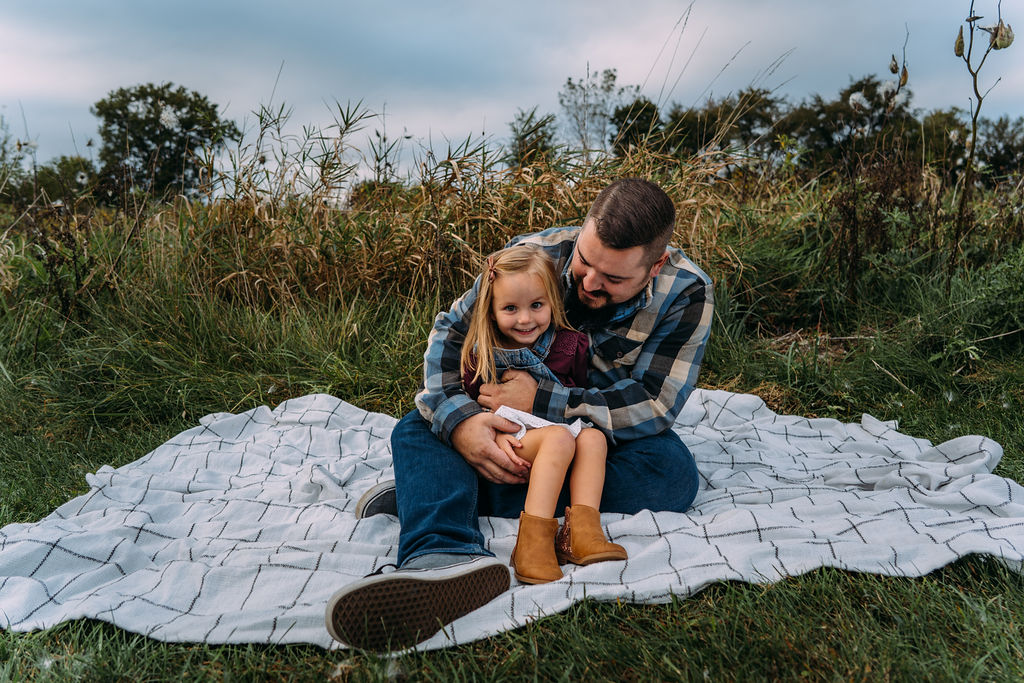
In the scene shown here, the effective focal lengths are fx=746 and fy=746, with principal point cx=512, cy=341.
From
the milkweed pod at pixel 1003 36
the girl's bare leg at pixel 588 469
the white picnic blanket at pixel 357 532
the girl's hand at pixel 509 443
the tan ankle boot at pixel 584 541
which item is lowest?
the white picnic blanket at pixel 357 532

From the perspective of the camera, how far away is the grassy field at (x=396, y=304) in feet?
12.2

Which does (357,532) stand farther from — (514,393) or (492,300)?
(492,300)

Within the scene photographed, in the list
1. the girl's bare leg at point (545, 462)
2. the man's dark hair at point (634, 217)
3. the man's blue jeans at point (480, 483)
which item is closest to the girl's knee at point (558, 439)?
the girl's bare leg at point (545, 462)

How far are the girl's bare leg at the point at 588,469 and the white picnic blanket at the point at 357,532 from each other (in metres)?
0.16

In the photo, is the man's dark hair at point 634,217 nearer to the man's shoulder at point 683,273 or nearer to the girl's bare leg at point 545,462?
the man's shoulder at point 683,273

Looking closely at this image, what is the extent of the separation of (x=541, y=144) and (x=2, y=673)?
13.3ft

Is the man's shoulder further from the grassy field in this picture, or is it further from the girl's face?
the grassy field

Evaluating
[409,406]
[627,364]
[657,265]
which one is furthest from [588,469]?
[409,406]

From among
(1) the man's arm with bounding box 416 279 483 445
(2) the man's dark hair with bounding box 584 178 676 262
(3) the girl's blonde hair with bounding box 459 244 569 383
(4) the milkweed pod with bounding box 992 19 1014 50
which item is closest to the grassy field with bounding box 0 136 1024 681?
(4) the milkweed pod with bounding box 992 19 1014 50

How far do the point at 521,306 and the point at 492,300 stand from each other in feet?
0.41

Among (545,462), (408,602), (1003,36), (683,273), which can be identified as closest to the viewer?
(408,602)

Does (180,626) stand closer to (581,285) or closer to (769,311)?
(581,285)

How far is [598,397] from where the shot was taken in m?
2.45

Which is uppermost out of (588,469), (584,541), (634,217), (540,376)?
(634,217)
